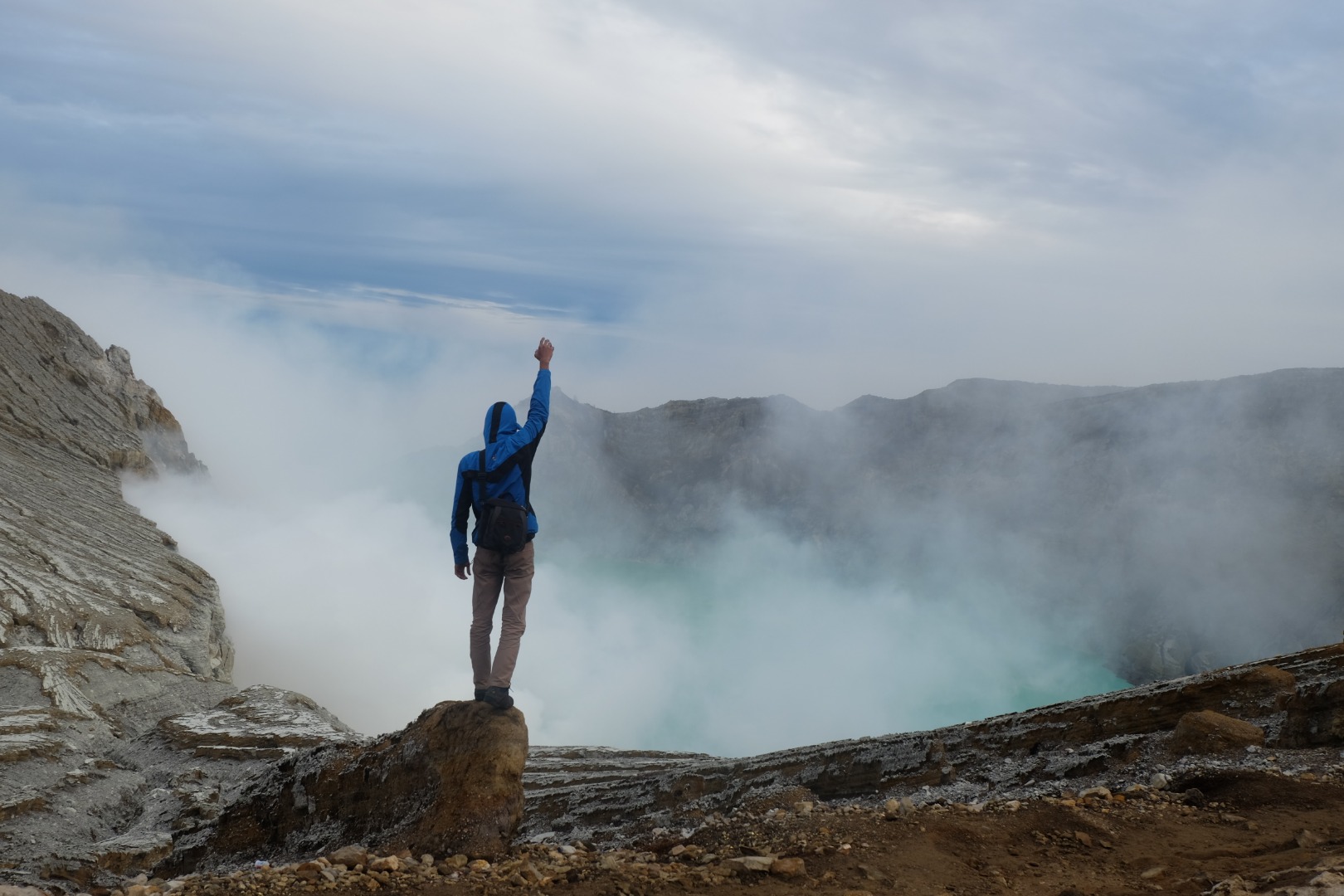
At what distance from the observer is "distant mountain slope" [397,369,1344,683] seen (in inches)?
1940

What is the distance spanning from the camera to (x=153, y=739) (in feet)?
51.8

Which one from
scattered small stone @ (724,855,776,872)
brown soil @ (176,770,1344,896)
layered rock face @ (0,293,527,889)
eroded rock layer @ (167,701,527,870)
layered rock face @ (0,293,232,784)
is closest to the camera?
brown soil @ (176,770,1344,896)

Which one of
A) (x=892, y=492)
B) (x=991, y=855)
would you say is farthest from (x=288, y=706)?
(x=892, y=492)

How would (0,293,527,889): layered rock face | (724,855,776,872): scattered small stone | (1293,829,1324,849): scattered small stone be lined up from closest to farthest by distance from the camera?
(1293,829,1324,849): scattered small stone < (724,855,776,872): scattered small stone < (0,293,527,889): layered rock face

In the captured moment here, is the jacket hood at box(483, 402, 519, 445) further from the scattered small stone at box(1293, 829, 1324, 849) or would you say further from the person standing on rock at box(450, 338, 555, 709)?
the scattered small stone at box(1293, 829, 1324, 849)

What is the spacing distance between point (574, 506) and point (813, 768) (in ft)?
248

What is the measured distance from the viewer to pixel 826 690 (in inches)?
2352

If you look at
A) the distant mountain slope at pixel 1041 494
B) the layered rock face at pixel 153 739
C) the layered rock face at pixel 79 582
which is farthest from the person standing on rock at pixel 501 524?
the distant mountain slope at pixel 1041 494

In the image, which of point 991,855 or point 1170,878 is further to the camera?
point 991,855

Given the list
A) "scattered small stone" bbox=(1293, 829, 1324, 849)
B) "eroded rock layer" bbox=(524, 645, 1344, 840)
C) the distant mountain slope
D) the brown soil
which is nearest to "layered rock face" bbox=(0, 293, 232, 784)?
"eroded rock layer" bbox=(524, 645, 1344, 840)

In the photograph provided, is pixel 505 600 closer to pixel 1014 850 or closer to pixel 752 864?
pixel 752 864

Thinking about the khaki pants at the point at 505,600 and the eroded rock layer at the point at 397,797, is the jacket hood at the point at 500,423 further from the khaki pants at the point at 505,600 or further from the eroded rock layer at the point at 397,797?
the eroded rock layer at the point at 397,797

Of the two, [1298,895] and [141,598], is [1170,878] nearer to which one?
[1298,895]

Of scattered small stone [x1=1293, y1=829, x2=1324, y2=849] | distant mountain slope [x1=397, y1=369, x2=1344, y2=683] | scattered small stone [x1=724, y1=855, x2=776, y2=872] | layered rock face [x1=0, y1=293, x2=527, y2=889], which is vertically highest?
distant mountain slope [x1=397, y1=369, x2=1344, y2=683]
